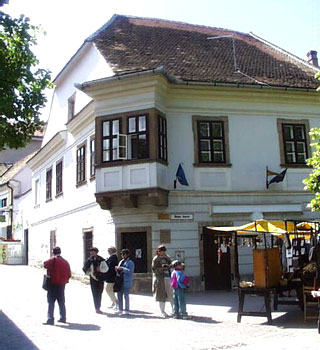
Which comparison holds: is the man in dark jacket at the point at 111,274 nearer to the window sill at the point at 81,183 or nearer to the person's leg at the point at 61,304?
the person's leg at the point at 61,304

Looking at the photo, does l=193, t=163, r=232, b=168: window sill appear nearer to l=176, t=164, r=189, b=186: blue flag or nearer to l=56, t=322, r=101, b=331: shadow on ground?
l=176, t=164, r=189, b=186: blue flag

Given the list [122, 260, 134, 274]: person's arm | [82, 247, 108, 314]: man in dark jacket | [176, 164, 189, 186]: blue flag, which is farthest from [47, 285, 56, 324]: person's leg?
[176, 164, 189, 186]: blue flag

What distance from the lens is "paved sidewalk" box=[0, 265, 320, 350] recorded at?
839 centimetres

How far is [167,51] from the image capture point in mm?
20156

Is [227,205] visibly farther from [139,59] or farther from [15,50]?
[15,50]

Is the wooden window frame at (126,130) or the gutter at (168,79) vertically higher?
the gutter at (168,79)

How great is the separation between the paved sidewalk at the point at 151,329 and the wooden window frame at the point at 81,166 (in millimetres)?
6863

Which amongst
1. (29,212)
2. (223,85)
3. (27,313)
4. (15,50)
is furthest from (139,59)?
(29,212)

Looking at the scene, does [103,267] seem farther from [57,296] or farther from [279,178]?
[279,178]

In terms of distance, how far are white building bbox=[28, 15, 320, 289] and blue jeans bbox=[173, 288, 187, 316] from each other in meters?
4.97

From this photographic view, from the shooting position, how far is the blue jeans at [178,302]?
11.1 meters

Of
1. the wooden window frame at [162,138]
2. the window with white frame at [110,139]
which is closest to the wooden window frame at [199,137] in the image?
the wooden window frame at [162,138]

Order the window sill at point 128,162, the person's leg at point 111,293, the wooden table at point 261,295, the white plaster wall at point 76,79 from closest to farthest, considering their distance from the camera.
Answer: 1. the wooden table at point 261,295
2. the person's leg at point 111,293
3. the window sill at point 128,162
4. the white plaster wall at point 76,79

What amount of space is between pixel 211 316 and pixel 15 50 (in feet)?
26.7
